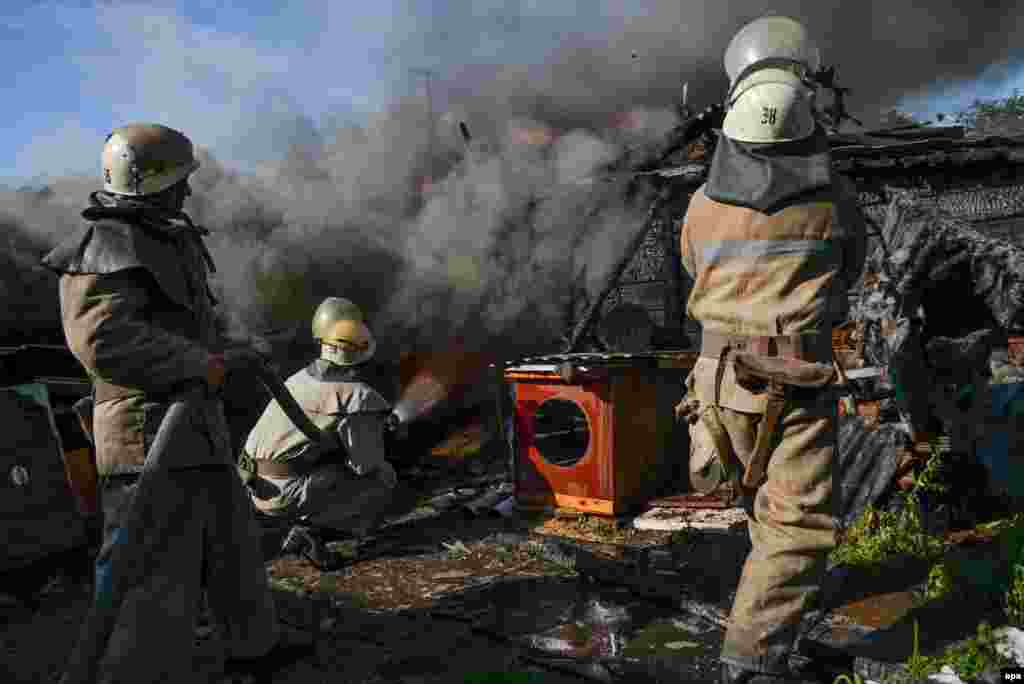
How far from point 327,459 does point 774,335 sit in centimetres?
315

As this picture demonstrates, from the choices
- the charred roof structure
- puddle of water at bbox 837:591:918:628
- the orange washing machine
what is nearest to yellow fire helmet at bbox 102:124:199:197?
the orange washing machine

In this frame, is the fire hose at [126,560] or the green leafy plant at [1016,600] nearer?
the fire hose at [126,560]

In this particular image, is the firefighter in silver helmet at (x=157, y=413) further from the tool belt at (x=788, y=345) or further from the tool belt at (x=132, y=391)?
the tool belt at (x=788, y=345)

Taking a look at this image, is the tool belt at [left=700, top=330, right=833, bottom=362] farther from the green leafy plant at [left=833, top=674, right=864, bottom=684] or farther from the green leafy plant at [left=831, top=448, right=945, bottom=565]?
the green leafy plant at [left=831, top=448, right=945, bottom=565]

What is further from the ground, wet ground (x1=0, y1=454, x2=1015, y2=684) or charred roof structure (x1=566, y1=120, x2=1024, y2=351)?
charred roof structure (x1=566, y1=120, x2=1024, y2=351)

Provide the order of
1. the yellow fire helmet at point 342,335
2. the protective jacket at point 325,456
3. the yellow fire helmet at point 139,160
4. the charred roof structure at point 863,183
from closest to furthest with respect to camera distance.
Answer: the yellow fire helmet at point 139,160, the protective jacket at point 325,456, the yellow fire helmet at point 342,335, the charred roof structure at point 863,183

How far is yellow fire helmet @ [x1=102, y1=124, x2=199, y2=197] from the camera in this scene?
10.6 feet

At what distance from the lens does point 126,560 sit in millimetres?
2926

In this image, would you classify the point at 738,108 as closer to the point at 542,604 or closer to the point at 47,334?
the point at 542,604

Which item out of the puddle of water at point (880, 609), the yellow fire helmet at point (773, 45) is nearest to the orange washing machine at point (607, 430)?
the puddle of water at point (880, 609)

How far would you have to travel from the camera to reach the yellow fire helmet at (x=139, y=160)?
3227mm

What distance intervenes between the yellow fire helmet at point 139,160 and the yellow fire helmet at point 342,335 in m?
2.19

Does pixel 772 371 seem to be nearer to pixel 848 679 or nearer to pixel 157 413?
pixel 848 679

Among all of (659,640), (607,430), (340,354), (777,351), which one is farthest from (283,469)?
(777,351)
